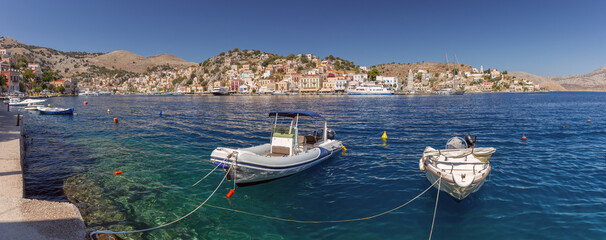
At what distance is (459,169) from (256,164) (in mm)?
6124

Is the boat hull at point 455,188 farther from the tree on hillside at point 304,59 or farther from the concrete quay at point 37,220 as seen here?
the tree on hillside at point 304,59

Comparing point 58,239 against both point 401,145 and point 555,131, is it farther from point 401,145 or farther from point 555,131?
point 555,131

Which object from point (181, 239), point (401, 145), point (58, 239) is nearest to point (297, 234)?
point (181, 239)

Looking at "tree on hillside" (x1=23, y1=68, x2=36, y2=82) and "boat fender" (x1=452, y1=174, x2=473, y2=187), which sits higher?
"tree on hillside" (x1=23, y1=68, x2=36, y2=82)

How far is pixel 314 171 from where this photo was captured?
12.0 meters

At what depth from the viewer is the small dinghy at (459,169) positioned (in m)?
7.78

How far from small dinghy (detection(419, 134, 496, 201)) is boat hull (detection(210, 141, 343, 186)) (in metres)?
4.50

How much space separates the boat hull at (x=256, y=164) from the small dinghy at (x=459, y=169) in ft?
14.8

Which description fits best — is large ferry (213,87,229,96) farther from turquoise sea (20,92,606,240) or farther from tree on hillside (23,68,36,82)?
turquoise sea (20,92,606,240)

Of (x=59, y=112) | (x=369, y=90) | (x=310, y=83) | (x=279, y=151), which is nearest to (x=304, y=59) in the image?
(x=310, y=83)

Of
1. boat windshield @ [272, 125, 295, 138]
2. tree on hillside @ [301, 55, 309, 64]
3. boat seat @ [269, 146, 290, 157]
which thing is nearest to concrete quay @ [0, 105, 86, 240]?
boat seat @ [269, 146, 290, 157]

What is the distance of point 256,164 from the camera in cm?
907

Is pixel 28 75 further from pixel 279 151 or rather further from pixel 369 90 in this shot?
pixel 369 90

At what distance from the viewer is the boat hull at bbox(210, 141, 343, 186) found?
8844 millimetres
